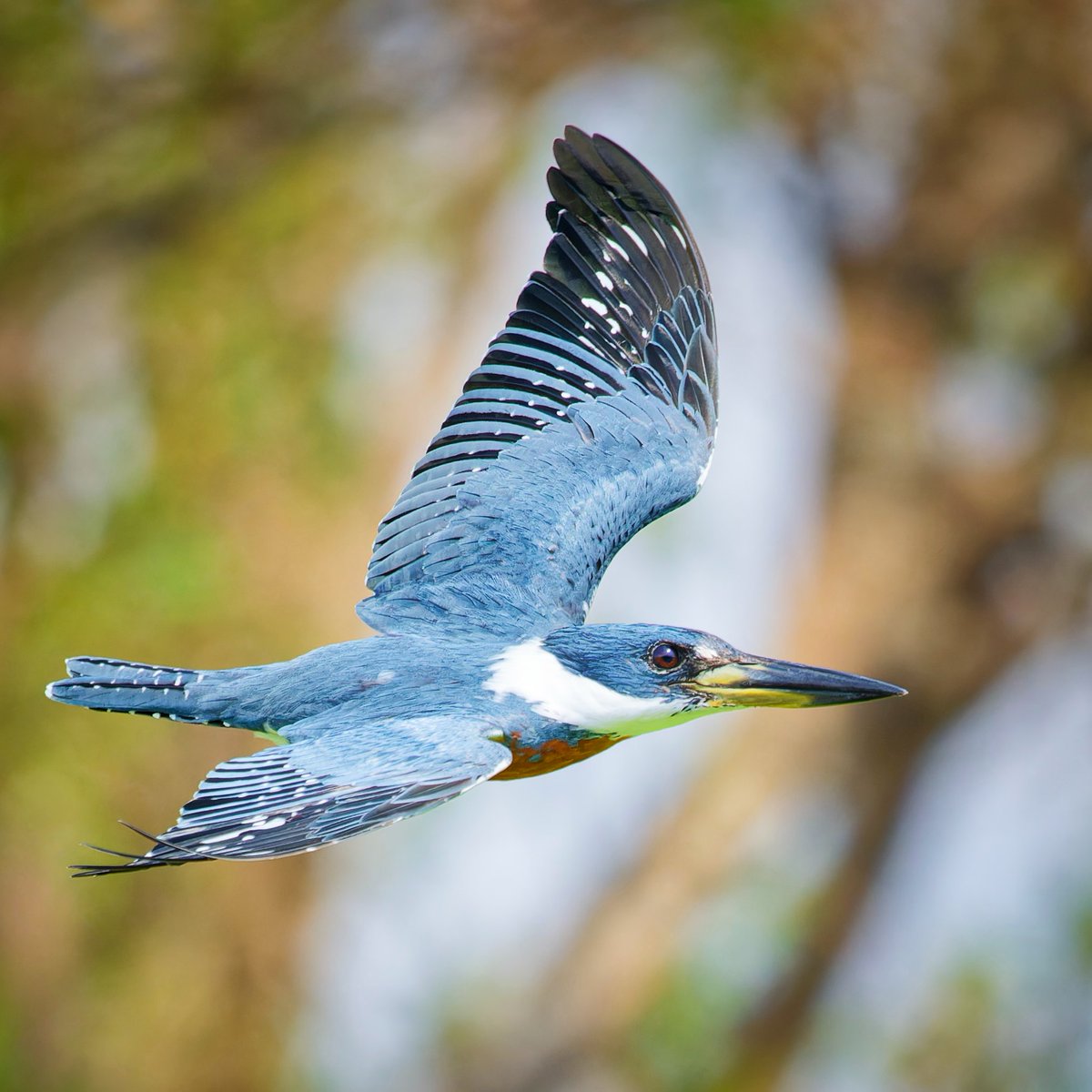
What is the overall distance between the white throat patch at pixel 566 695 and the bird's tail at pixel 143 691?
592 millimetres

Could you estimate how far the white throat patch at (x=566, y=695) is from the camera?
4.01 meters

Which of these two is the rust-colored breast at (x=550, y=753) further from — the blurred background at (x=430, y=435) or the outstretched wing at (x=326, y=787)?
the blurred background at (x=430, y=435)

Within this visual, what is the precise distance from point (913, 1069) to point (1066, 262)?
14.5ft

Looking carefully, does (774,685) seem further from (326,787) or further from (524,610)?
(326,787)

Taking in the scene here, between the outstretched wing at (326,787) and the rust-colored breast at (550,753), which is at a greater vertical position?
the rust-colored breast at (550,753)

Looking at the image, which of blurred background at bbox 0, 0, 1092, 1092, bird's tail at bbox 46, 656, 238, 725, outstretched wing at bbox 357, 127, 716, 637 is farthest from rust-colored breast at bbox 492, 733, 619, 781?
blurred background at bbox 0, 0, 1092, 1092

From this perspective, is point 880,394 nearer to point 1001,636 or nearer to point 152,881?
point 1001,636

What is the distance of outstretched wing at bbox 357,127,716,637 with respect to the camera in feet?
14.7

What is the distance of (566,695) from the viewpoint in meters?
4.04

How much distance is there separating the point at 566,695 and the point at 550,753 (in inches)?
5.7

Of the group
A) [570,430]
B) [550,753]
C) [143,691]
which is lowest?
[550,753]

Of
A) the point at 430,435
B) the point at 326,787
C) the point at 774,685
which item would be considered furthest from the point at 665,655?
the point at 430,435

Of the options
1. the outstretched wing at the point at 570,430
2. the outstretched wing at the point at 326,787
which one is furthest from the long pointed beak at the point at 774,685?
the outstretched wing at the point at 326,787

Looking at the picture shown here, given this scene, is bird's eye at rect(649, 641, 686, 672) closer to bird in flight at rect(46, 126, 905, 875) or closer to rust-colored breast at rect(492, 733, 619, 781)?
bird in flight at rect(46, 126, 905, 875)
